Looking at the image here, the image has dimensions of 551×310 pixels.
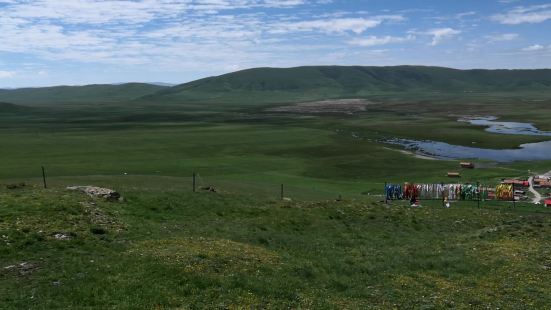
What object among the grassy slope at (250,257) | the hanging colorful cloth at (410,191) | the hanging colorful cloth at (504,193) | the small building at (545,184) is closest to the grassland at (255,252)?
the grassy slope at (250,257)

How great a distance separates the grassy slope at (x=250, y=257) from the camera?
18438 mm

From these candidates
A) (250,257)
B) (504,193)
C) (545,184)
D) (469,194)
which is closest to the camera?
(250,257)

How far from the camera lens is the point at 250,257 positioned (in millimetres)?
22891

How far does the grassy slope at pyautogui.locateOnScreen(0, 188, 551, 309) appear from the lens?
18.4m

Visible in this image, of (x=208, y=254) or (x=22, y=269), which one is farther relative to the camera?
(x=208, y=254)

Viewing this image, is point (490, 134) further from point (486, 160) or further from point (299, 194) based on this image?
point (299, 194)

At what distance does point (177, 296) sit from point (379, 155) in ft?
275

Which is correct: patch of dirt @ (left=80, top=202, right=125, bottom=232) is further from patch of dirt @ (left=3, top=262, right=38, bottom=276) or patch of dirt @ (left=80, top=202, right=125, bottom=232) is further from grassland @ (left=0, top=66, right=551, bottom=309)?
patch of dirt @ (left=3, top=262, right=38, bottom=276)

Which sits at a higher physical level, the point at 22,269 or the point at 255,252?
the point at 22,269

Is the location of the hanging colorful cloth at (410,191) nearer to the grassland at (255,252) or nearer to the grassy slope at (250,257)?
the grassland at (255,252)

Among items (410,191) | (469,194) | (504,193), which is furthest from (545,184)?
(410,191)

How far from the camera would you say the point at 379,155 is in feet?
322

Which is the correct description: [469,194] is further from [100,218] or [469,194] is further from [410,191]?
[100,218]

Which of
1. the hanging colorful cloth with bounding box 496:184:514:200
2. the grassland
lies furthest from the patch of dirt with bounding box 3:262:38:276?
the hanging colorful cloth with bounding box 496:184:514:200
